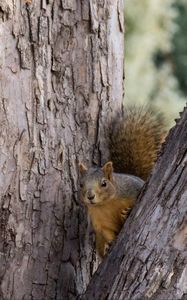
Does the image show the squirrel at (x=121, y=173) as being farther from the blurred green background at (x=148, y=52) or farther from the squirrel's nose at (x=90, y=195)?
the blurred green background at (x=148, y=52)

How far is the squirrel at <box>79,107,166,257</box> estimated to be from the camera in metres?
3.08

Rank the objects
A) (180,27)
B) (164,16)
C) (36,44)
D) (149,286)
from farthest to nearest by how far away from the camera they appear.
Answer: (180,27)
(164,16)
(36,44)
(149,286)

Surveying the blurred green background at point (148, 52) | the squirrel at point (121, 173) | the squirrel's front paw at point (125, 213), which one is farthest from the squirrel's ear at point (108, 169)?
the blurred green background at point (148, 52)

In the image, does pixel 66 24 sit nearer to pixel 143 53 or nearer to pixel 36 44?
pixel 36 44

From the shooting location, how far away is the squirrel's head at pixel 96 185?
3.05 metres

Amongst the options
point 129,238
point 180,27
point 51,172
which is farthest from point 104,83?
point 180,27

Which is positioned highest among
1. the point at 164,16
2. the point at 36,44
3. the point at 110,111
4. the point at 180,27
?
the point at 36,44

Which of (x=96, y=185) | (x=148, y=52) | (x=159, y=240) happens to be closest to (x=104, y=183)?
(x=96, y=185)

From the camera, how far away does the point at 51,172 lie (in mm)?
3072

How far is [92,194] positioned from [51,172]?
144 mm

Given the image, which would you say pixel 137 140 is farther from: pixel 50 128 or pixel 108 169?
pixel 50 128

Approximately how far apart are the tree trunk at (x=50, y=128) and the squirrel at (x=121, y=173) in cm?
6

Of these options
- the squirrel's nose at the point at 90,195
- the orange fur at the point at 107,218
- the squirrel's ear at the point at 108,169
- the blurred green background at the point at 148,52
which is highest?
the squirrel's ear at the point at 108,169

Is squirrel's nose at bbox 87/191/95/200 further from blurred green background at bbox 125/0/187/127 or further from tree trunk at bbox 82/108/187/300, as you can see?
blurred green background at bbox 125/0/187/127
